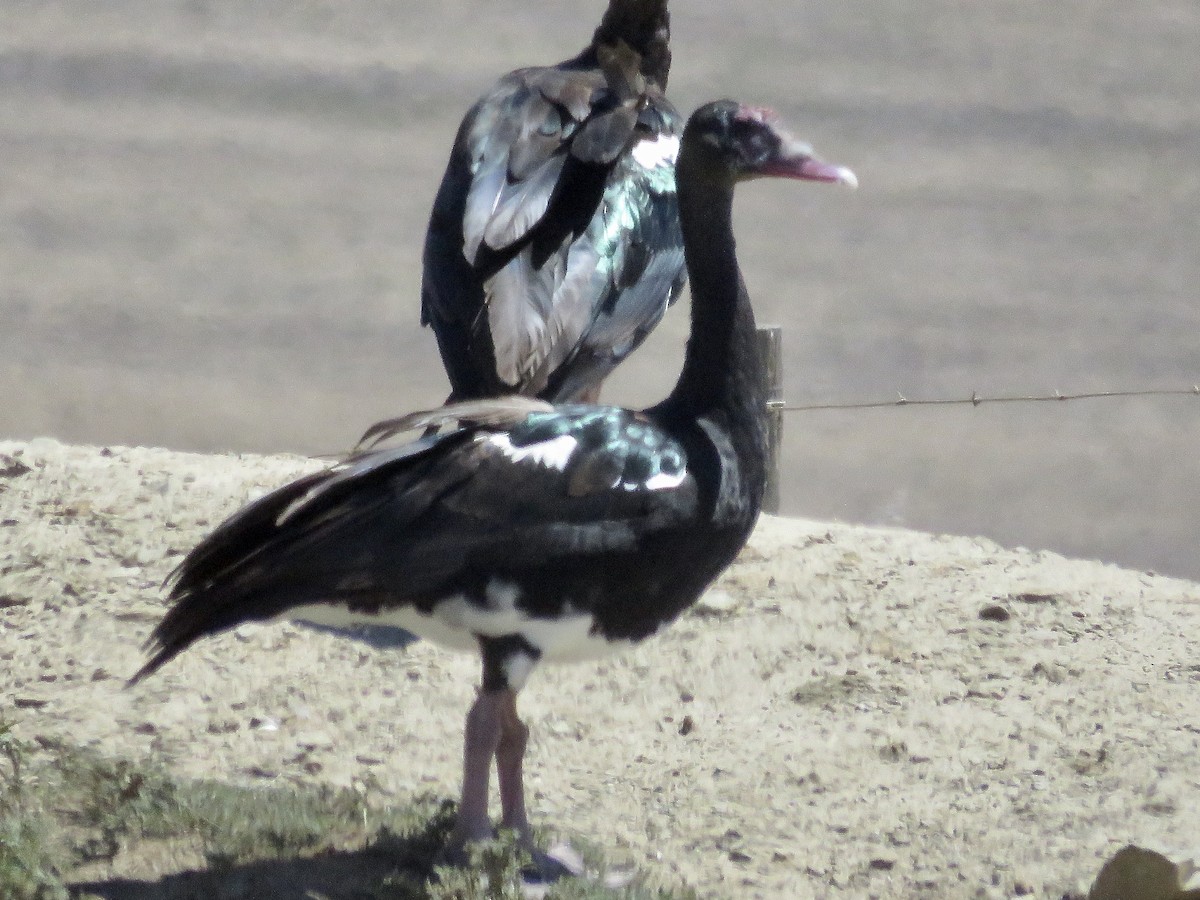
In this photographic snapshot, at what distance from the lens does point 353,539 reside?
407 centimetres

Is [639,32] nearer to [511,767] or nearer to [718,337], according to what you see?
[718,337]

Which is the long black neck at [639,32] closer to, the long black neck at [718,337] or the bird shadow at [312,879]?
the long black neck at [718,337]

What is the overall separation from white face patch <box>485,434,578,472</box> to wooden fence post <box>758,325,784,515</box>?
2.63m

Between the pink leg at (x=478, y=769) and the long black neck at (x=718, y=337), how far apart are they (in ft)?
2.54

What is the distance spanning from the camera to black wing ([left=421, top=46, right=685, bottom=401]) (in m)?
5.19

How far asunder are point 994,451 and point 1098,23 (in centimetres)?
764

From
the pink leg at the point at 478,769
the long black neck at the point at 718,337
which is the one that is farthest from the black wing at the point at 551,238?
the pink leg at the point at 478,769

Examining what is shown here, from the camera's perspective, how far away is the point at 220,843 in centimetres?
429

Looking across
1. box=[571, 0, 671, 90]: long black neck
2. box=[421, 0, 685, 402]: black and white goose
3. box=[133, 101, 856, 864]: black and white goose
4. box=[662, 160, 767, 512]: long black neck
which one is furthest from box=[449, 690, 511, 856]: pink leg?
box=[571, 0, 671, 90]: long black neck

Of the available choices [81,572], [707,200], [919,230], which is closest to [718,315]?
[707,200]

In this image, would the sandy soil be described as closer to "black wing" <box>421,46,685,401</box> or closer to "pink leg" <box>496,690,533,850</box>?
"pink leg" <box>496,690,533,850</box>

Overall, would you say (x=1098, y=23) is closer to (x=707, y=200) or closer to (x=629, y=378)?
(x=629, y=378)

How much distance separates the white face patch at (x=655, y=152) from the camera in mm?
5895

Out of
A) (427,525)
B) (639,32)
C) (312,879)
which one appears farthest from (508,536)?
(639,32)
